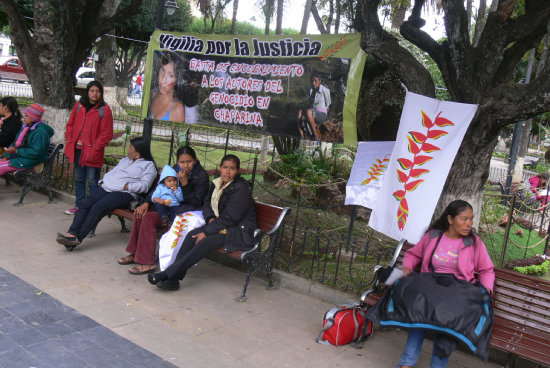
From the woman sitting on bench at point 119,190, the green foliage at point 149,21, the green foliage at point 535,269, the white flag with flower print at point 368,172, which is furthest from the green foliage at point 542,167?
the green foliage at point 149,21

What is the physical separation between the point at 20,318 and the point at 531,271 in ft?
22.8

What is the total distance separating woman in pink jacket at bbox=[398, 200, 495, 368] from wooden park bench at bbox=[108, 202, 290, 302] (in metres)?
1.60

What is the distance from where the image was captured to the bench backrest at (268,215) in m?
5.52

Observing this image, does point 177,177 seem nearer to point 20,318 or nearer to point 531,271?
point 20,318

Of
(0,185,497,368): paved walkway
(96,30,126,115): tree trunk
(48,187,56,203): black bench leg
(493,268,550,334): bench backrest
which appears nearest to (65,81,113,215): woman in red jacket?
(48,187,56,203): black bench leg

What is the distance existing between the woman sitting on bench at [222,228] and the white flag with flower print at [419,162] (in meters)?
1.43

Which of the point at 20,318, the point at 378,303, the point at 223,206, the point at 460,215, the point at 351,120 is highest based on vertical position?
the point at 351,120

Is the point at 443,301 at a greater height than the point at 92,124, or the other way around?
the point at 92,124

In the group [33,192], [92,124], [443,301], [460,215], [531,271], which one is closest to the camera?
[443,301]

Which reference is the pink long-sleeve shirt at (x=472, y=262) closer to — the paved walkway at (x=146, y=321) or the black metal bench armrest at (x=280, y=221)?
the paved walkway at (x=146, y=321)

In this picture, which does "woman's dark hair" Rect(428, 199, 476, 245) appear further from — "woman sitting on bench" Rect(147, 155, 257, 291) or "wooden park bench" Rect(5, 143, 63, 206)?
"wooden park bench" Rect(5, 143, 63, 206)

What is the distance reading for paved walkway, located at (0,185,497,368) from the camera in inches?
149

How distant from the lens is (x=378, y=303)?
4105 millimetres

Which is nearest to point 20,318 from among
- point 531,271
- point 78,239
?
point 78,239
